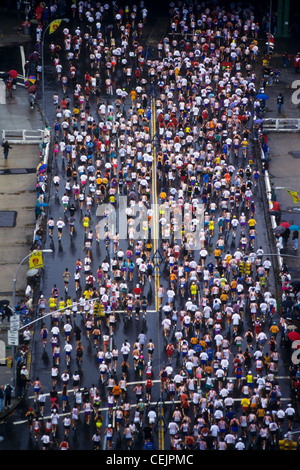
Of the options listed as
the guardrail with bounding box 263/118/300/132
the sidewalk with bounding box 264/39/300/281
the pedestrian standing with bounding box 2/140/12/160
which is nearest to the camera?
the sidewalk with bounding box 264/39/300/281

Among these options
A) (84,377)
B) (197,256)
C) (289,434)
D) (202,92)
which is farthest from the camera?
(202,92)

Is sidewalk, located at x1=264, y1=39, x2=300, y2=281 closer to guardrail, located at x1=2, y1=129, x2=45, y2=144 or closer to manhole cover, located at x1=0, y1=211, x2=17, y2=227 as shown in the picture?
guardrail, located at x1=2, y1=129, x2=45, y2=144

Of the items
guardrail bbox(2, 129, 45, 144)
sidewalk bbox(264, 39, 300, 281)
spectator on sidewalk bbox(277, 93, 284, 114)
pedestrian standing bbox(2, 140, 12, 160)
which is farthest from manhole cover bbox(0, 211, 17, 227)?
spectator on sidewalk bbox(277, 93, 284, 114)

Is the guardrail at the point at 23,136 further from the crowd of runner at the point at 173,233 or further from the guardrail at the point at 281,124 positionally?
the guardrail at the point at 281,124

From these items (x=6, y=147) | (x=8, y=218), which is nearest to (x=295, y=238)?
(x=8, y=218)

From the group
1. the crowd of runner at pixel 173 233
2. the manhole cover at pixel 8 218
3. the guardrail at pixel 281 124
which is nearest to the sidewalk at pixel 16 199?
the manhole cover at pixel 8 218

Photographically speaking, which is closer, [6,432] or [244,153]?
[6,432]
